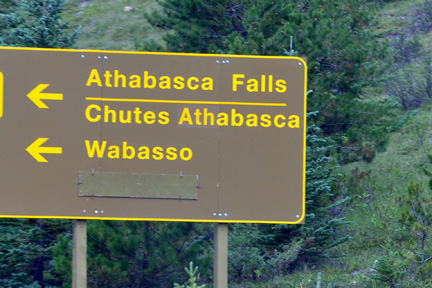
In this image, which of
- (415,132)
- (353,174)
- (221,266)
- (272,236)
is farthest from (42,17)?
(415,132)

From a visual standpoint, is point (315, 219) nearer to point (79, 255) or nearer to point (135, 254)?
point (135, 254)

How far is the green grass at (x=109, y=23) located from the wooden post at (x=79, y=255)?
487 inches

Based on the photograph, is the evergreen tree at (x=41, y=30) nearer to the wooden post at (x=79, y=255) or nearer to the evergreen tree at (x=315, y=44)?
the evergreen tree at (x=315, y=44)

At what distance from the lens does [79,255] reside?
5.65 m

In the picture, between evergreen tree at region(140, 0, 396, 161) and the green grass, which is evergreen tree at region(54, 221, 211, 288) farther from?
the green grass

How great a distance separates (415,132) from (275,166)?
8653 millimetres

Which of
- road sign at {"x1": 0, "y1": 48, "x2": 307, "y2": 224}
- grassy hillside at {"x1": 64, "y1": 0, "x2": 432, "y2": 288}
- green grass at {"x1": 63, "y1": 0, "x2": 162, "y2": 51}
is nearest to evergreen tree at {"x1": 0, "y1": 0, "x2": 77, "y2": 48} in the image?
road sign at {"x1": 0, "y1": 48, "x2": 307, "y2": 224}

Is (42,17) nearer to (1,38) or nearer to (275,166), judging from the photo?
(1,38)

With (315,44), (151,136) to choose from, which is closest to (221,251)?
(151,136)

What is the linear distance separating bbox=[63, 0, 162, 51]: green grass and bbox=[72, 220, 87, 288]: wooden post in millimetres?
12363

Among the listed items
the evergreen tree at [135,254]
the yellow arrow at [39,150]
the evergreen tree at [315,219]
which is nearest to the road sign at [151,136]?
the yellow arrow at [39,150]

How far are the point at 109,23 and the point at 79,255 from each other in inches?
620

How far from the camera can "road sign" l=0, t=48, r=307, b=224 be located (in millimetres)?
5539

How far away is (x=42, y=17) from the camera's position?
28.7ft
